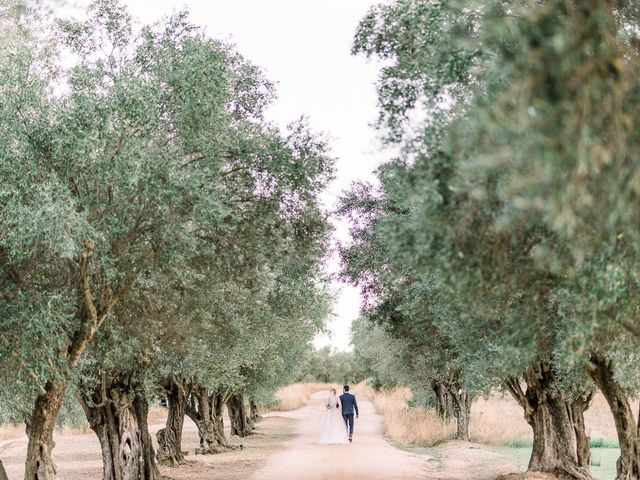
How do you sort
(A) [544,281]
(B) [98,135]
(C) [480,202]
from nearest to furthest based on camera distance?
(C) [480,202] < (A) [544,281] < (B) [98,135]

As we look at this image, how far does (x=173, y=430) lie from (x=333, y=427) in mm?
8661

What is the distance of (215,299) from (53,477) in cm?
512

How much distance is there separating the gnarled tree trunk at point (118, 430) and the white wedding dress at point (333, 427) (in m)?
12.9

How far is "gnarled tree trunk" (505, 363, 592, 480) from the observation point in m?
19.5

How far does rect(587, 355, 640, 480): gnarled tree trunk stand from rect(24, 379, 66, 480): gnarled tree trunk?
10.8 m

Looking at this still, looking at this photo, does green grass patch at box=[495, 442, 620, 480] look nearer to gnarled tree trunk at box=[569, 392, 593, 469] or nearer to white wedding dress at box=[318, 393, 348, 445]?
gnarled tree trunk at box=[569, 392, 593, 469]

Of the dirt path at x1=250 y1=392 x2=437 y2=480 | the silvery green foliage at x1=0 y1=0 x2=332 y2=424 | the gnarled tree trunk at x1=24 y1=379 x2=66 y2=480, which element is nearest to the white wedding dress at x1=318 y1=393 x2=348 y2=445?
the dirt path at x1=250 y1=392 x2=437 y2=480

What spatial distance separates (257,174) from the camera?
13.9m

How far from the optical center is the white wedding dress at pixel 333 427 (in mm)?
33094

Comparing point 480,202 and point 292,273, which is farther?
point 292,273

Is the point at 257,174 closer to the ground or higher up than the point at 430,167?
higher up

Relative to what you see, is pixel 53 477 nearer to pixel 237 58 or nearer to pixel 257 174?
pixel 257 174

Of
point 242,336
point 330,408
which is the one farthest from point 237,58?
point 330,408

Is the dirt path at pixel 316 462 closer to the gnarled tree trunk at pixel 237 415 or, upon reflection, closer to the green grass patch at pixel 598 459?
the green grass patch at pixel 598 459
